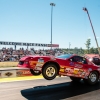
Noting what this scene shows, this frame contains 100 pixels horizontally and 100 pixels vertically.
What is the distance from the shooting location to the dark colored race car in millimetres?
7762

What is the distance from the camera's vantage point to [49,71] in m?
8.23

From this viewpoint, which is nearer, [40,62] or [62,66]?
[40,62]

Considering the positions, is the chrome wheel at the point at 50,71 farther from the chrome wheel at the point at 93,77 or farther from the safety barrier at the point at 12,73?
the safety barrier at the point at 12,73

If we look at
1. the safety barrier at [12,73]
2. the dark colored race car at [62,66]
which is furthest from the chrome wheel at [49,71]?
the safety barrier at [12,73]

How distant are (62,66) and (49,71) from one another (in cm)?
75

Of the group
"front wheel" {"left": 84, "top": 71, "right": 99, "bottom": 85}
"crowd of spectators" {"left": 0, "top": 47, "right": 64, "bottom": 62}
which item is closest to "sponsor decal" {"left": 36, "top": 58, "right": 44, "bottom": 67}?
"front wheel" {"left": 84, "top": 71, "right": 99, "bottom": 85}

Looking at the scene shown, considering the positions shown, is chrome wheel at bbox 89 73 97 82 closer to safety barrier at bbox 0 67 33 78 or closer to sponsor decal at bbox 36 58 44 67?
sponsor decal at bbox 36 58 44 67

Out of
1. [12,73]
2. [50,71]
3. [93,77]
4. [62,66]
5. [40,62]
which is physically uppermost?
[40,62]

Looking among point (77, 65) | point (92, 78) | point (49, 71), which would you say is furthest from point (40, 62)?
point (92, 78)

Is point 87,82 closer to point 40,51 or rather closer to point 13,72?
point 13,72

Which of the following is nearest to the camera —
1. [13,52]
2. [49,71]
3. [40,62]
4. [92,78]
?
[40,62]

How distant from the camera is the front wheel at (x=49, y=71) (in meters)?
8.07

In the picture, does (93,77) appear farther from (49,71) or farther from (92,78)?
(49,71)

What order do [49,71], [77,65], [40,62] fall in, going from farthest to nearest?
[77,65] < [49,71] < [40,62]
